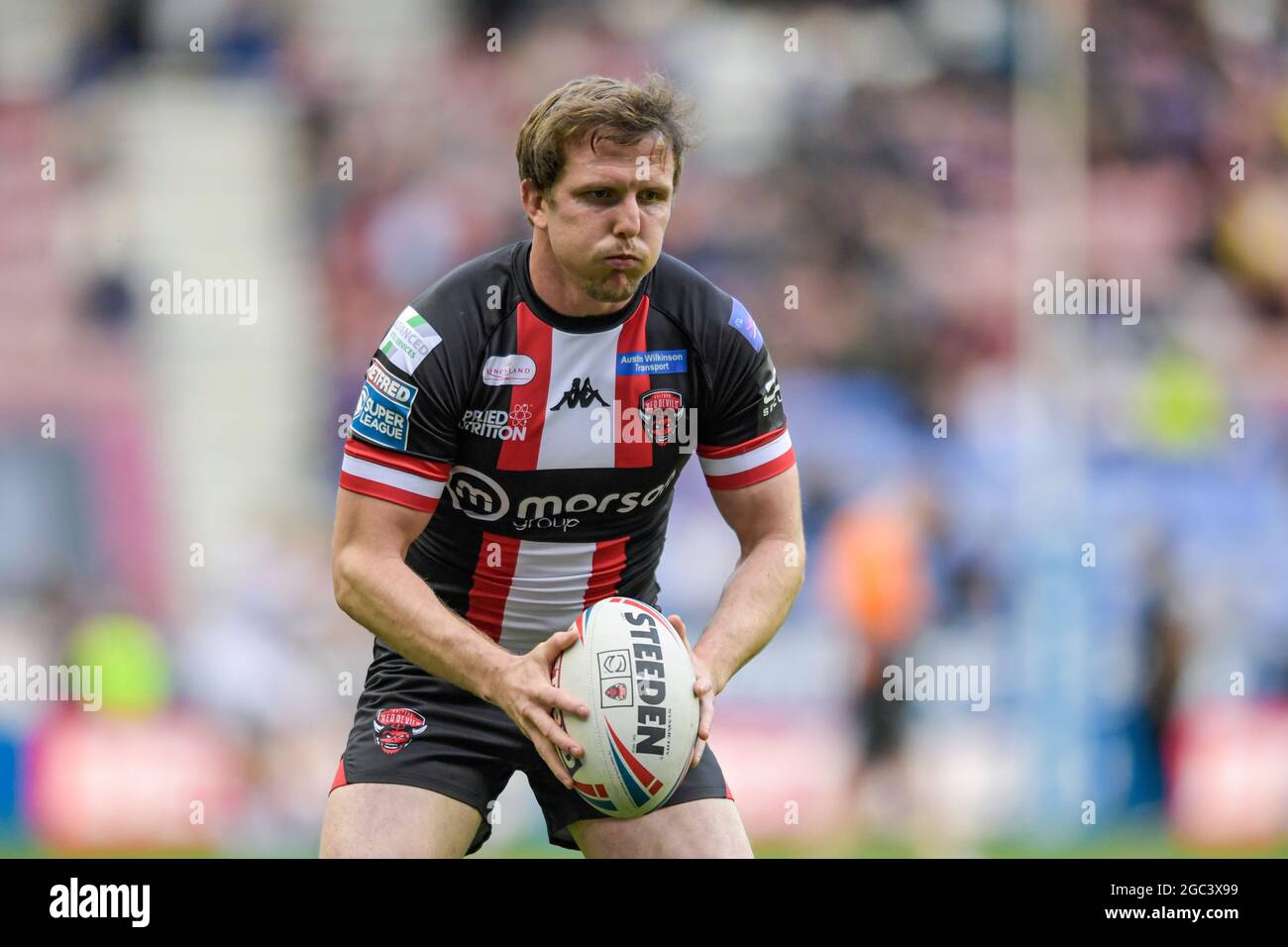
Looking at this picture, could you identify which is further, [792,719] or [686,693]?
[792,719]

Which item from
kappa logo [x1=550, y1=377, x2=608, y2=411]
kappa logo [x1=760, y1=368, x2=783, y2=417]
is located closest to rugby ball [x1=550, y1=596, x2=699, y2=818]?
kappa logo [x1=550, y1=377, x2=608, y2=411]

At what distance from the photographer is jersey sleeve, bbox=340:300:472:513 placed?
4777mm

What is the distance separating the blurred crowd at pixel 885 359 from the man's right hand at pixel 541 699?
23.4ft

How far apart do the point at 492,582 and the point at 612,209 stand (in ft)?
3.92

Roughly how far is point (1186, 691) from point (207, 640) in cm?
708

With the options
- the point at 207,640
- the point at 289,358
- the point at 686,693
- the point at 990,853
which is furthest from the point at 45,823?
the point at 686,693

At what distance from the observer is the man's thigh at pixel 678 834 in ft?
15.5

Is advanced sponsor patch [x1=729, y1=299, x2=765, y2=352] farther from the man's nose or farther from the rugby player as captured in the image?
the man's nose

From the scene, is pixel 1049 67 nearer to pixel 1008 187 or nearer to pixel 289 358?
pixel 1008 187

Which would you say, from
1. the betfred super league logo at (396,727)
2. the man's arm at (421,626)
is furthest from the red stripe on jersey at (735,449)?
the betfred super league logo at (396,727)

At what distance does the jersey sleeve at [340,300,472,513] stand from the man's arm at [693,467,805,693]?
2.97 ft

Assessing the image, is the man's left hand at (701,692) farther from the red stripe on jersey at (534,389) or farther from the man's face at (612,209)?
the man's face at (612,209)

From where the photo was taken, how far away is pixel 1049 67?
1380 cm

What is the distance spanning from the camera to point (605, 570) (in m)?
5.12
